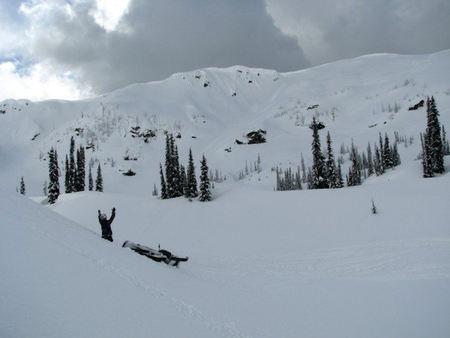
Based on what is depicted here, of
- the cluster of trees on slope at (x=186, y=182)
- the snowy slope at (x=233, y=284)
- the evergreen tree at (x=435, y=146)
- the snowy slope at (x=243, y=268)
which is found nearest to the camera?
the snowy slope at (x=233, y=284)

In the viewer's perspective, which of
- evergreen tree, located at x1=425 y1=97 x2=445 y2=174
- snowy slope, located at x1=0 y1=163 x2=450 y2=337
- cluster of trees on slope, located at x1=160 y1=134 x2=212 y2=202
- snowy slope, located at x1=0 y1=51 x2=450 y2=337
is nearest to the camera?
snowy slope, located at x1=0 y1=163 x2=450 y2=337

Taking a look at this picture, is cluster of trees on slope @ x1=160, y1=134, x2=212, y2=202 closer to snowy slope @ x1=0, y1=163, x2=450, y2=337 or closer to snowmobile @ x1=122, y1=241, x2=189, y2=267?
snowy slope @ x1=0, y1=163, x2=450, y2=337

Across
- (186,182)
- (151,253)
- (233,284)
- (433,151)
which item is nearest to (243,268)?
(233,284)

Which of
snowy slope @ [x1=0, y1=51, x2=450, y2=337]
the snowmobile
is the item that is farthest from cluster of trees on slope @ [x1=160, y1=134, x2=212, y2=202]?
the snowmobile

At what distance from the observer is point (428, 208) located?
31875 millimetres

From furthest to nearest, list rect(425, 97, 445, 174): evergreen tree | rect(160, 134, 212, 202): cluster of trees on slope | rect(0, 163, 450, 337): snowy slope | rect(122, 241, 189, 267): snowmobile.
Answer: rect(425, 97, 445, 174): evergreen tree < rect(160, 134, 212, 202): cluster of trees on slope < rect(122, 241, 189, 267): snowmobile < rect(0, 163, 450, 337): snowy slope

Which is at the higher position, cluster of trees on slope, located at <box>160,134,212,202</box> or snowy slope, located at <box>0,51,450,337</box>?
cluster of trees on slope, located at <box>160,134,212,202</box>

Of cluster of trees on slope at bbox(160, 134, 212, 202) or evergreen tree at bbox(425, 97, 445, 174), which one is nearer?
cluster of trees on slope at bbox(160, 134, 212, 202)

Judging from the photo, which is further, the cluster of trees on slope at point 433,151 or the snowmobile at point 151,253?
the cluster of trees on slope at point 433,151

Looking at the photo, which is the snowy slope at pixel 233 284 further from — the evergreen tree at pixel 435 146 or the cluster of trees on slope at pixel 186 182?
the evergreen tree at pixel 435 146

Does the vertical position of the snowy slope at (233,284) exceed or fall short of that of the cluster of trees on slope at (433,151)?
it falls short

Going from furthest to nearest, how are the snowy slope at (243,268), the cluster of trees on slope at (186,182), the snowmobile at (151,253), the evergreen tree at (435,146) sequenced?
the evergreen tree at (435,146)
the cluster of trees on slope at (186,182)
the snowmobile at (151,253)
the snowy slope at (243,268)

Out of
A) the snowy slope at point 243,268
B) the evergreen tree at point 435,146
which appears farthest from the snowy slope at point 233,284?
the evergreen tree at point 435,146

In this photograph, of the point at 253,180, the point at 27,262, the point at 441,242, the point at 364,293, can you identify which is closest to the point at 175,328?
the point at 27,262
